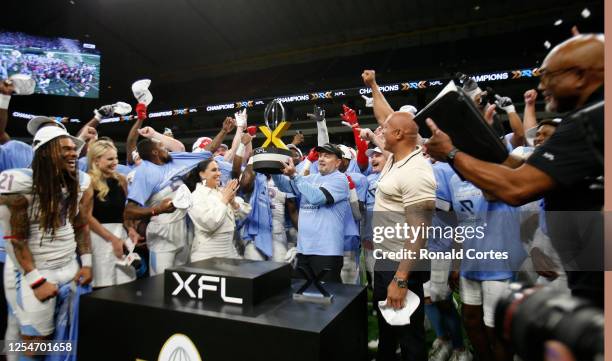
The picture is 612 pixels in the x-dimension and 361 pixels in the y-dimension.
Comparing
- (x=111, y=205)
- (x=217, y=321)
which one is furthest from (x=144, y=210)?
(x=217, y=321)

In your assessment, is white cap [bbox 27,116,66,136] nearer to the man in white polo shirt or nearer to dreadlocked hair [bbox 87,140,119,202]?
dreadlocked hair [bbox 87,140,119,202]

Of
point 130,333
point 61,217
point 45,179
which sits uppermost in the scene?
point 45,179

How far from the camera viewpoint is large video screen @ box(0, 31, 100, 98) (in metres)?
8.77

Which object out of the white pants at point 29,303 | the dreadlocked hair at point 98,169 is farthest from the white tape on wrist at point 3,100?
the white pants at point 29,303

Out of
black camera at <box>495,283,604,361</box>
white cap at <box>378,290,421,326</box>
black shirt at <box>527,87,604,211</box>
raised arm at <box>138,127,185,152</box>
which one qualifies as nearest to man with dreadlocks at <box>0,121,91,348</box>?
raised arm at <box>138,127,185,152</box>

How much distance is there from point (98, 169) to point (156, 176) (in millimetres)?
427

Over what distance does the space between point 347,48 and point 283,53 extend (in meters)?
2.30

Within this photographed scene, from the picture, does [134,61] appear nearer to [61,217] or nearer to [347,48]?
[347,48]

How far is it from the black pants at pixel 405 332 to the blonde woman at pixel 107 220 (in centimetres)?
179

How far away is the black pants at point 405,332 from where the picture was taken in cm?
196

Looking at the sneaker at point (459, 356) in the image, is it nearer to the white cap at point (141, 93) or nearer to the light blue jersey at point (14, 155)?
the light blue jersey at point (14, 155)

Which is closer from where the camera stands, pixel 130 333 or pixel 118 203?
pixel 130 333

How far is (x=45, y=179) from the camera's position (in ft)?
6.25

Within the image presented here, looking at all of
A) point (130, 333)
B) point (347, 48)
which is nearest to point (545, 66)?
point (130, 333)
